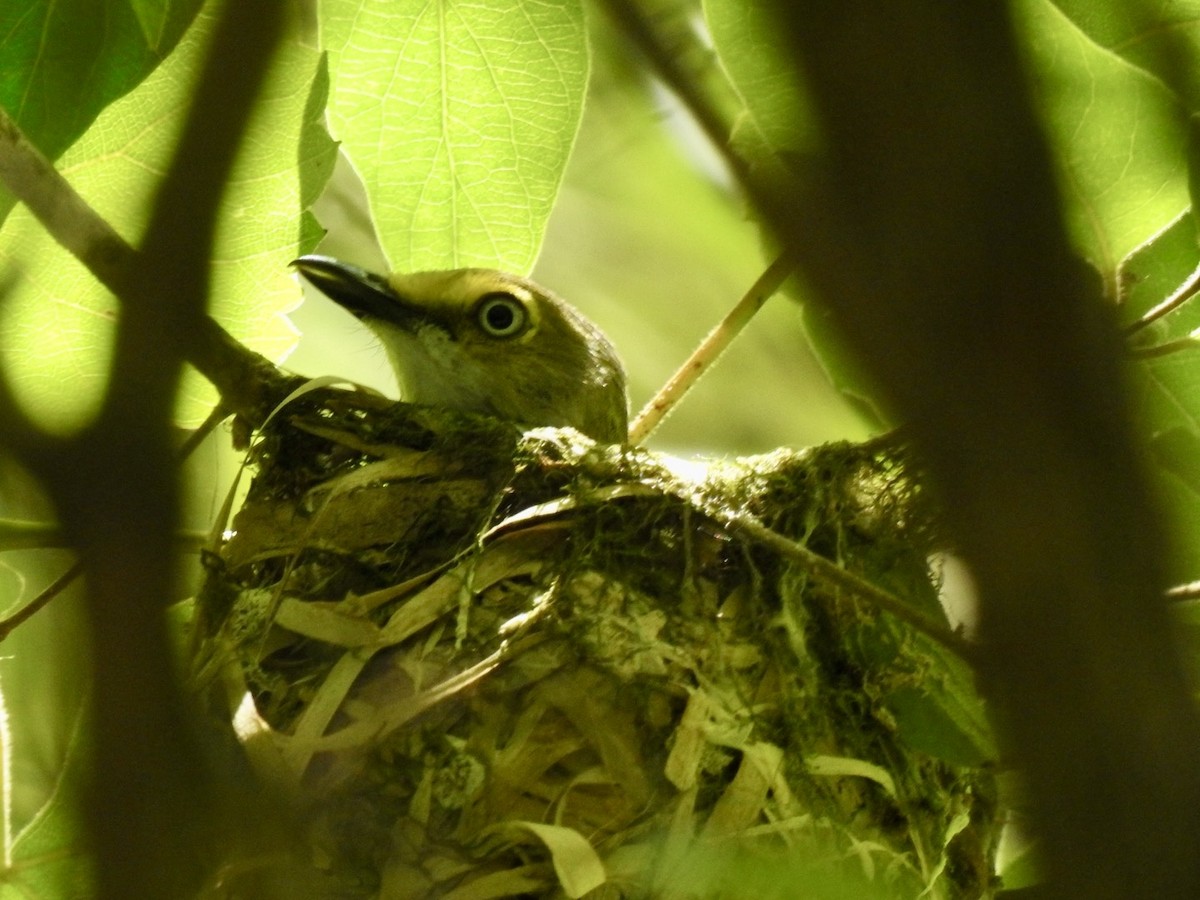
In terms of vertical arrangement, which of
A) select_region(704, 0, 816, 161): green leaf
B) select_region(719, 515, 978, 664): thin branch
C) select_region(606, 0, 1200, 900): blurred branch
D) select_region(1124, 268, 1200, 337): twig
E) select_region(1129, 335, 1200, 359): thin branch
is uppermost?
select_region(704, 0, 816, 161): green leaf

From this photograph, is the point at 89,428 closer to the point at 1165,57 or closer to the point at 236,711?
the point at 236,711

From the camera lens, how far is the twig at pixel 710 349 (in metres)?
2.65

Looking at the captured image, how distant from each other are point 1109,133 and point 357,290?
1657 millimetres

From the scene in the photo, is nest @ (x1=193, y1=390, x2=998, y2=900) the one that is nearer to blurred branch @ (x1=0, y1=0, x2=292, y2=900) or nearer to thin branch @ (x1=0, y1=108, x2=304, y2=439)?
thin branch @ (x1=0, y1=108, x2=304, y2=439)

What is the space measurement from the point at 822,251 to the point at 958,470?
134 millimetres

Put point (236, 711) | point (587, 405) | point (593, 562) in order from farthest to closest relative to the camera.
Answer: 1. point (587, 405)
2. point (593, 562)
3. point (236, 711)

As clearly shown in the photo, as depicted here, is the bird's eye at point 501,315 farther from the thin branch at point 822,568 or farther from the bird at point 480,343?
the thin branch at point 822,568

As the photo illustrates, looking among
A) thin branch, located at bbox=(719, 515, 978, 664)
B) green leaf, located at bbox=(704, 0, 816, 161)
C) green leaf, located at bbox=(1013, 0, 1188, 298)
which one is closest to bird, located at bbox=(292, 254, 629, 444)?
green leaf, located at bbox=(704, 0, 816, 161)

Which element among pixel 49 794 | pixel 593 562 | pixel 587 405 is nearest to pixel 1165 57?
pixel 593 562

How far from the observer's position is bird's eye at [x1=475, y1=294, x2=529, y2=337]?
3.22 metres

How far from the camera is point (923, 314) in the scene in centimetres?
66

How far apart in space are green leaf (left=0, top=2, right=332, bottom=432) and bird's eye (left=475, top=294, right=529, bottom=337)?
0.89 m

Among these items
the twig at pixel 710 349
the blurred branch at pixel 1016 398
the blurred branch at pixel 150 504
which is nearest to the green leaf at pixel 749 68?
the twig at pixel 710 349

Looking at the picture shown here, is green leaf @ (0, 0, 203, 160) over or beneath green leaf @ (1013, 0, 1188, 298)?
over
